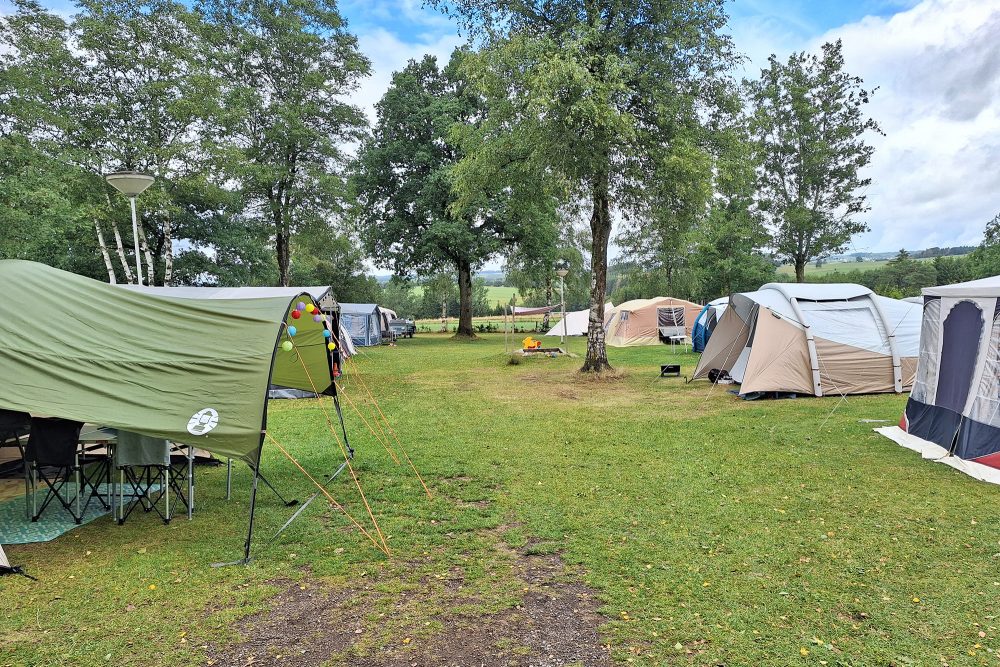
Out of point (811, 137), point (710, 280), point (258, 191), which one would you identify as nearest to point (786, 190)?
point (811, 137)

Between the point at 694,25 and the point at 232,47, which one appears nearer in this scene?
the point at 694,25

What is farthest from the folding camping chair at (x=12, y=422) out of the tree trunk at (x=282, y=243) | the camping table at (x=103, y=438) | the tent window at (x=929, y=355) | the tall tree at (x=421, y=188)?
the tall tree at (x=421, y=188)

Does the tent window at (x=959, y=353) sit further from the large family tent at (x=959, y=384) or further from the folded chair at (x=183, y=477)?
the folded chair at (x=183, y=477)

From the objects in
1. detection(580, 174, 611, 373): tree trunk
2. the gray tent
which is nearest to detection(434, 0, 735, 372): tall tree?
detection(580, 174, 611, 373): tree trunk

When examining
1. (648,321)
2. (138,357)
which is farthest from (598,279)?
(648,321)

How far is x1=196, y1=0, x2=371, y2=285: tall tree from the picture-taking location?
20.7m

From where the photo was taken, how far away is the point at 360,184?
25656 millimetres

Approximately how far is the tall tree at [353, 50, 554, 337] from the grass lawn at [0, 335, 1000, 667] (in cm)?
1802

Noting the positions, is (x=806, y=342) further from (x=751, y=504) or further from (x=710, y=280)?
(x=710, y=280)

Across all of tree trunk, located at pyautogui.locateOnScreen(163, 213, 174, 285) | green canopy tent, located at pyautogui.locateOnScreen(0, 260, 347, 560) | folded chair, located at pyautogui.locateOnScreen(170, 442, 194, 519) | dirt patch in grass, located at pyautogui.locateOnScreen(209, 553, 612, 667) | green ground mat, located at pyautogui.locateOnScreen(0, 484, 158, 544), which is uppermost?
tree trunk, located at pyautogui.locateOnScreen(163, 213, 174, 285)

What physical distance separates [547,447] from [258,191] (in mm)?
18592

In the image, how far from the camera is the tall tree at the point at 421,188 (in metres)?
24.4

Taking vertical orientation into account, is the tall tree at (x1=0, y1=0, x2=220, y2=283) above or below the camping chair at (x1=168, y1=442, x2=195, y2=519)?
above

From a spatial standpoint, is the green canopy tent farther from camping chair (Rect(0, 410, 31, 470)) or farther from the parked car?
the parked car
